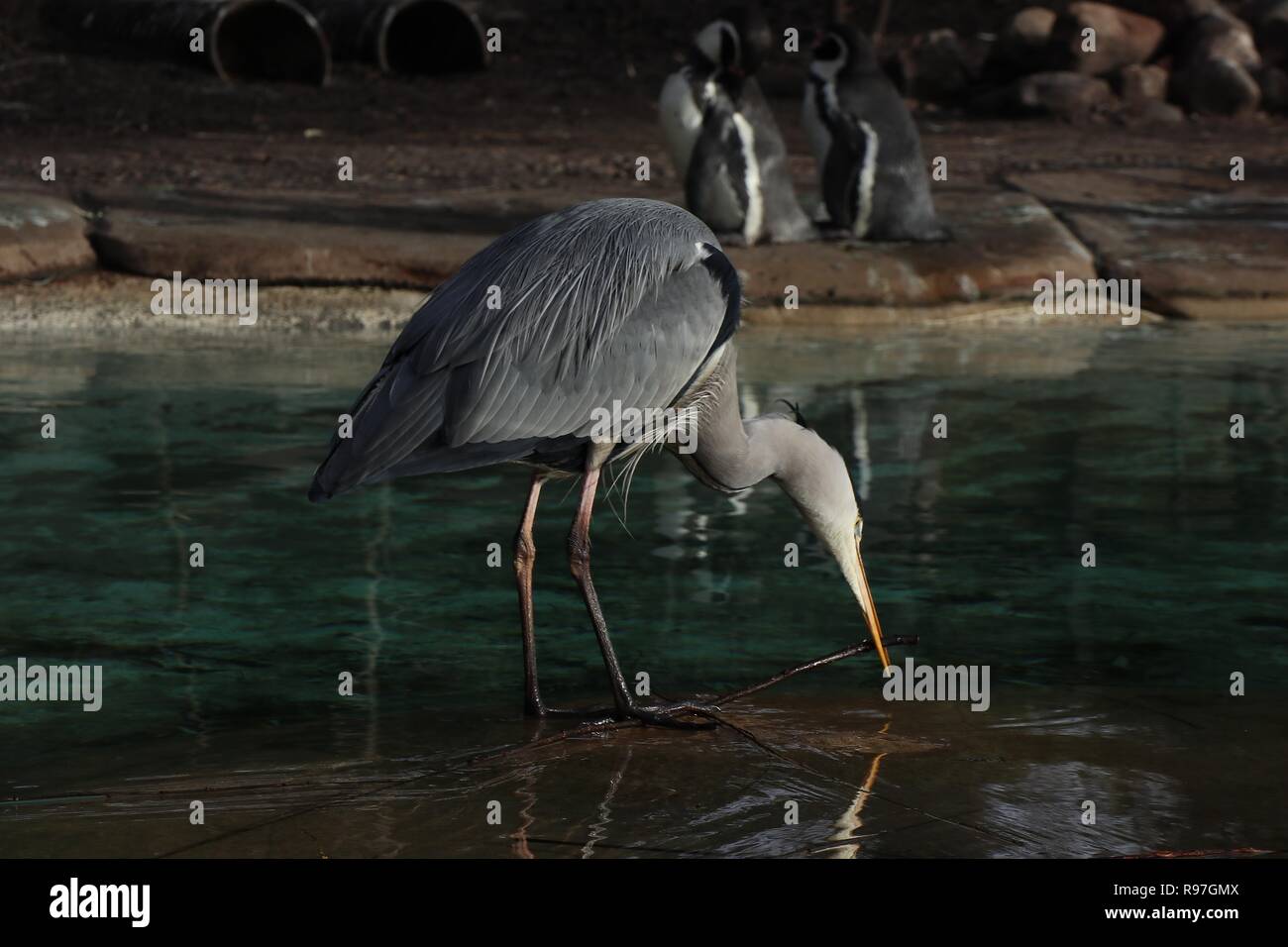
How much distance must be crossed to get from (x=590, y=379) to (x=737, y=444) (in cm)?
37

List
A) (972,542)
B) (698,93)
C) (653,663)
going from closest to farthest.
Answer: (653,663)
(972,542)
(698,93)

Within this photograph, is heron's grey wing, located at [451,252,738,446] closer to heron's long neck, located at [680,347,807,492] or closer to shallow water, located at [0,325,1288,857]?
heron's long neck, located at [680,347,807,492]

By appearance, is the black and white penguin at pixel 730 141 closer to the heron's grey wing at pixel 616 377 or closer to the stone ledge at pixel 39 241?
the stone ledge at pixel 39 241

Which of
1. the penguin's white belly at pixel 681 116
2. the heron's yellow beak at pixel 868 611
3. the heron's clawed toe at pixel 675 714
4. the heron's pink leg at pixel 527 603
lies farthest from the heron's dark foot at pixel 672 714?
the penguin's white belly at pixel 681 116

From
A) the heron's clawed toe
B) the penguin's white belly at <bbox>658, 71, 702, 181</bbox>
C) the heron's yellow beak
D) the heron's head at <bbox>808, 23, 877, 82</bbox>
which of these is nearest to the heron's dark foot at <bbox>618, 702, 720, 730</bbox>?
the heron's clawed toe

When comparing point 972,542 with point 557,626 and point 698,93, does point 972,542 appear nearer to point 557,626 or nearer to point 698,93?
point 557,626

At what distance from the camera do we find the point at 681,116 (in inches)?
477

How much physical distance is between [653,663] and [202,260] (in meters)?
6.23

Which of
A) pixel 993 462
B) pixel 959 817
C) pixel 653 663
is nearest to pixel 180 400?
pixel 993 462

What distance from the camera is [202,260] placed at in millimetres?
10336

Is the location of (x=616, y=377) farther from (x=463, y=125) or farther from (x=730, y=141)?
(x=463, y=125)

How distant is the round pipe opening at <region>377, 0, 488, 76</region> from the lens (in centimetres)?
1967

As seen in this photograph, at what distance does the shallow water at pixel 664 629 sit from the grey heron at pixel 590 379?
46 centimetres

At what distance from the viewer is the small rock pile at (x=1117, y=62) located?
18.1 m
